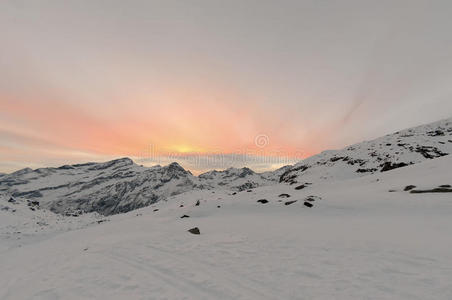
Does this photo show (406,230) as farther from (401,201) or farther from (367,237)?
(401,201)

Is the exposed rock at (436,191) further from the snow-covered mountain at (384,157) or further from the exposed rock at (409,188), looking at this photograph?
the snow-covered mountain at (384,157)

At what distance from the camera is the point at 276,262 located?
317 inches

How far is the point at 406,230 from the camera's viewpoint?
32.6ft

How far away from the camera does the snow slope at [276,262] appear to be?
6.24 meters

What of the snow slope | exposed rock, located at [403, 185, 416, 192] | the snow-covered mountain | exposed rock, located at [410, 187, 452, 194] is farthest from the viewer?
the snow-covered mountain

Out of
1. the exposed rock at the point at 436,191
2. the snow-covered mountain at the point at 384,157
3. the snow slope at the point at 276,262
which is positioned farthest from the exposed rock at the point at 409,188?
the snow-covered mountain at the point at 384,157

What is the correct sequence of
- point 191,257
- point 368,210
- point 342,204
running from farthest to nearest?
1. point 342,204
2. point 368,210
3. point 191,257

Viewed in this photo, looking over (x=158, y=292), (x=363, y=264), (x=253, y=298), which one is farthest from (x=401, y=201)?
(x=158, y=292)

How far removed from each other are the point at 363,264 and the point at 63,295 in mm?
10067

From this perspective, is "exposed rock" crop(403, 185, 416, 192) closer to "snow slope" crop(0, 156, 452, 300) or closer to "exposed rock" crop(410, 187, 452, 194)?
"exposed rock" crop(410, 187, 452, 194)

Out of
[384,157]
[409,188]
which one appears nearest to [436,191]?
[409,188]

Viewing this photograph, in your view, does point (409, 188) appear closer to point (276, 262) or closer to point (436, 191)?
point (436, 191)

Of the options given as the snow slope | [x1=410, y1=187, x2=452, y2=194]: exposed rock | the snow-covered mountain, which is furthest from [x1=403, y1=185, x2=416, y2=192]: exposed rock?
the snow-covered mountain

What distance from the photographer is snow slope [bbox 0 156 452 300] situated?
624 centimetres
